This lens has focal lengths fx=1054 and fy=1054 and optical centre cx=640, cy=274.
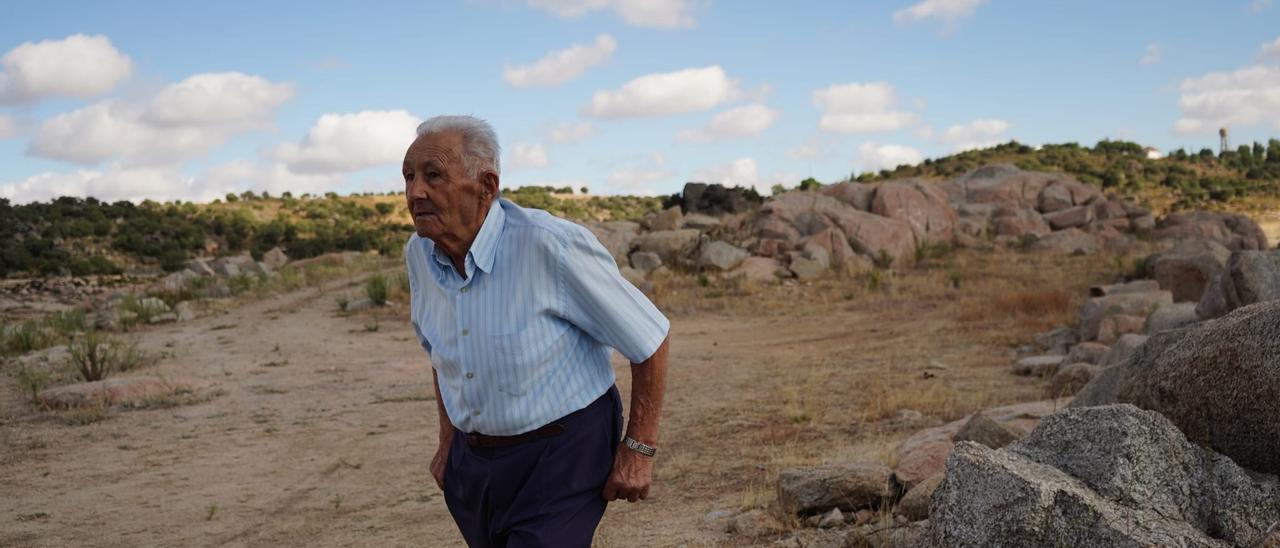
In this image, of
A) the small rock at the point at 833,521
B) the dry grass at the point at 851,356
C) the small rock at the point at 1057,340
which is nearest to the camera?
the small rock at the point at 833,521

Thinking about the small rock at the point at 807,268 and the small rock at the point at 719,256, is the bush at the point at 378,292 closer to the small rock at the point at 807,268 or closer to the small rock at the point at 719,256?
the small rock at the point at 719,256

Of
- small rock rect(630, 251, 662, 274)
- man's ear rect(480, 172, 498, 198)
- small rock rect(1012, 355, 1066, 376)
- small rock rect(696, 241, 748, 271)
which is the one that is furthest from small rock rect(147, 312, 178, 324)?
man's ear rect(480, 172, 498, 198)

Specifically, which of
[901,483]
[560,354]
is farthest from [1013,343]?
[560,354]

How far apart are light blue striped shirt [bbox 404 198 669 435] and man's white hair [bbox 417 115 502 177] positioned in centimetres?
11

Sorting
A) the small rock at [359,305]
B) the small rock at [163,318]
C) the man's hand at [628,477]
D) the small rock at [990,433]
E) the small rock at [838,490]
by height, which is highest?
the man's hand at [628,477]

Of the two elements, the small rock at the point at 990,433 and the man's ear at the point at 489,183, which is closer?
the man's ear at the point at 489,183

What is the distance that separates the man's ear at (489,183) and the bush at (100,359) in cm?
891

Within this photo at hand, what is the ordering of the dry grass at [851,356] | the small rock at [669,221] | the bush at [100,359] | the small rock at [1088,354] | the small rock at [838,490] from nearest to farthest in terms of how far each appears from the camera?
1. the small rock at [838,490]
2. the dry grass at [851,356]
3. the small rock at [1088,354]
4. the bush at [100,359]
5. the small rock at [669,221]

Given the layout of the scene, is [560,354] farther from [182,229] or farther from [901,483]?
[182,229]

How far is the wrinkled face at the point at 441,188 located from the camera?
2486mm

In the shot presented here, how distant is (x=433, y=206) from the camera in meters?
2.50

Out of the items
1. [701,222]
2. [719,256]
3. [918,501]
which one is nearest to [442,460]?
[918,501]

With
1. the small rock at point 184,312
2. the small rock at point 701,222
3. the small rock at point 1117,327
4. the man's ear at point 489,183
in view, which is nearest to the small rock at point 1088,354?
the small rock at point 1117,327

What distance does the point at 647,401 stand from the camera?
8.41ft
